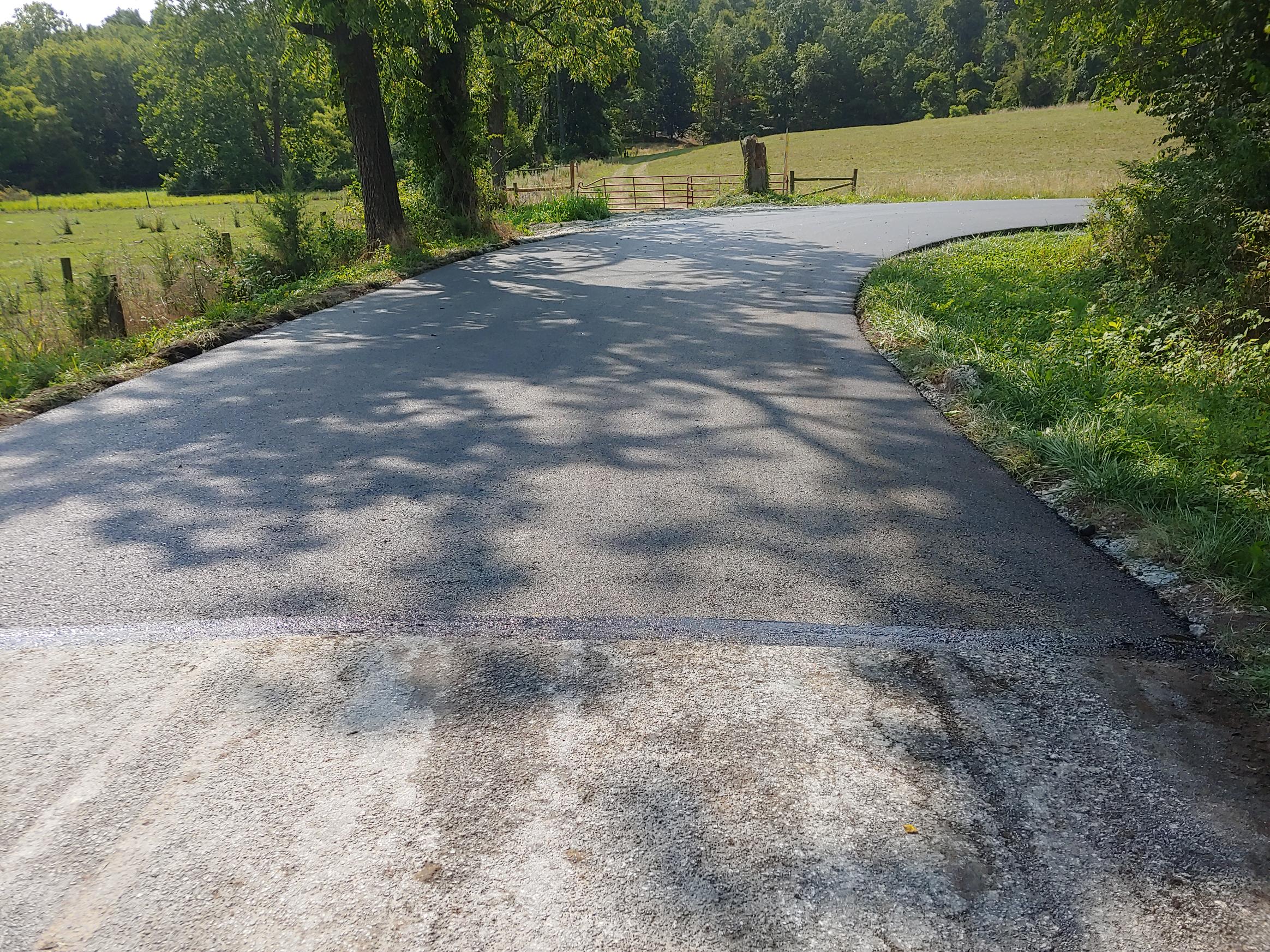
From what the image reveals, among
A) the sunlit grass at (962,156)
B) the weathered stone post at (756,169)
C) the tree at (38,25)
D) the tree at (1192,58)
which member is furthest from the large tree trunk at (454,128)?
the tree at (38,25)

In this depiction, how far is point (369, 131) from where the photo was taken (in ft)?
44.6

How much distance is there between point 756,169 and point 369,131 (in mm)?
20020

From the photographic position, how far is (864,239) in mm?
16125

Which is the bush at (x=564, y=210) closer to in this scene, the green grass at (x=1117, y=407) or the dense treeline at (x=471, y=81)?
the dense treeline at (x=471, y=81)

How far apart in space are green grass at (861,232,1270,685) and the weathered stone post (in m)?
22.4

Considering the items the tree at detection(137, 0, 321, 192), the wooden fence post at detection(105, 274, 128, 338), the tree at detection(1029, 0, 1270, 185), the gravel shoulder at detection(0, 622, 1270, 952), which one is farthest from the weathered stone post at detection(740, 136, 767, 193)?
the tree at detection(137, 0, 321, 192)

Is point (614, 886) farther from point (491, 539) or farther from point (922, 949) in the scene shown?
point (491, 539)

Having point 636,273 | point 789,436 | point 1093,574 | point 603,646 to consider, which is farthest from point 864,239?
point 603,646

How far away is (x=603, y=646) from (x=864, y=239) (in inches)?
586

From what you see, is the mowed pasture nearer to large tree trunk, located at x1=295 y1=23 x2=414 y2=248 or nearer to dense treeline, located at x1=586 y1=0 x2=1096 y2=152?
large tree trunk, located at x1=295 y1=23 x2=414 y2=248

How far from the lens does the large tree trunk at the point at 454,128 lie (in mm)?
16109

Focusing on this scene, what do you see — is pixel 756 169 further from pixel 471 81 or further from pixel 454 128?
pixel 454 128

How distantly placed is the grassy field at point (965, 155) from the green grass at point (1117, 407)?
23.5 metres

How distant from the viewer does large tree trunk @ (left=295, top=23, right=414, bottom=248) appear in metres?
13.1
